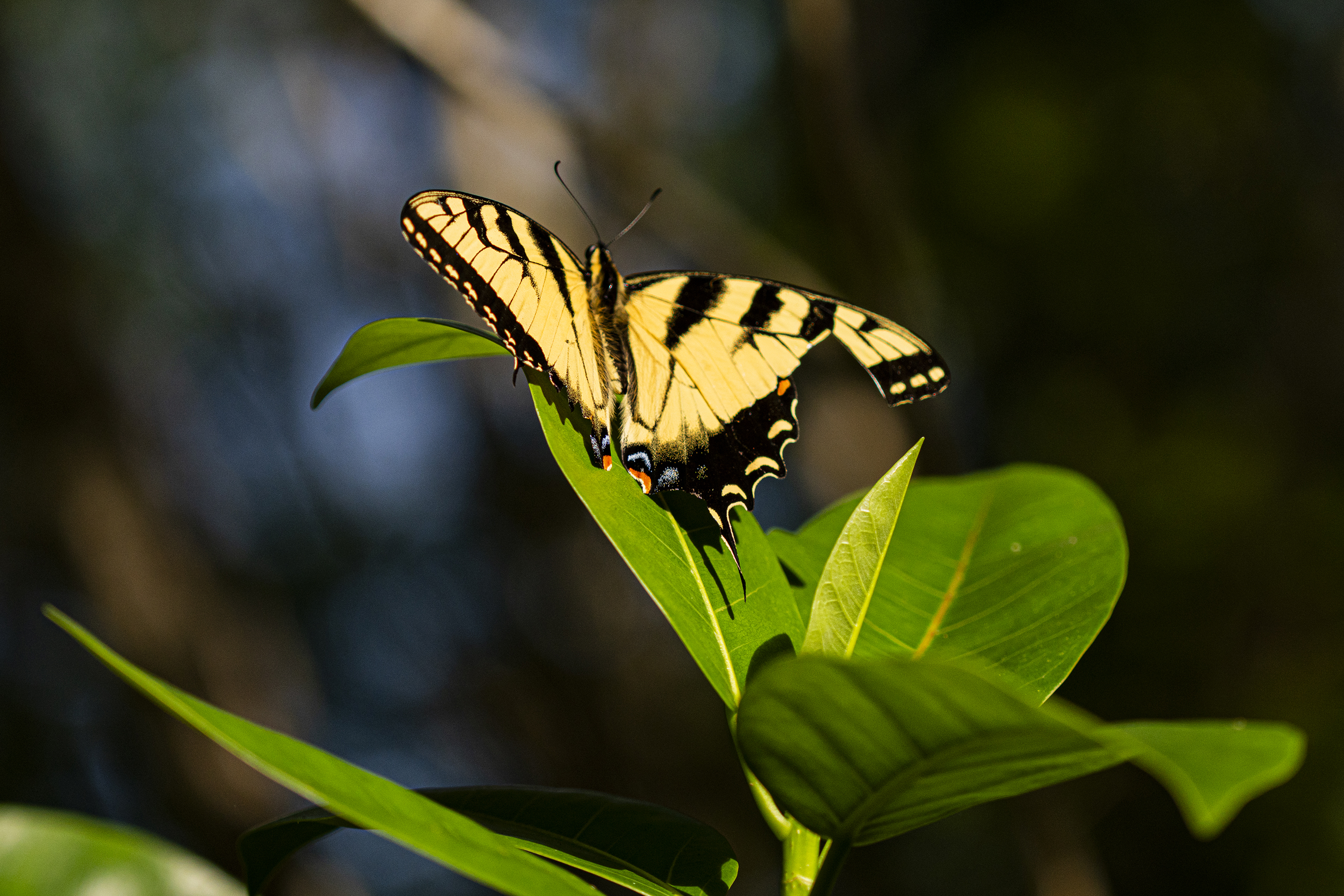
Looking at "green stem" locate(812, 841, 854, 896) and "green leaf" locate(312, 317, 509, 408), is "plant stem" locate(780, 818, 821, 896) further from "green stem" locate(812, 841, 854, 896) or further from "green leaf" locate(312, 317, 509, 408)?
"green leaf" locate(312, 317, 509, 408)

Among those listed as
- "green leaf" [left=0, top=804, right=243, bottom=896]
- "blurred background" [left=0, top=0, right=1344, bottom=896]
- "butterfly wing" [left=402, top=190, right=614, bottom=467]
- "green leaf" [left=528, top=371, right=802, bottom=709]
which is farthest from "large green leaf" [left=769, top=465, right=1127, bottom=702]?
"blurred background" [left=0, top=0, right=1344, bottom=896]

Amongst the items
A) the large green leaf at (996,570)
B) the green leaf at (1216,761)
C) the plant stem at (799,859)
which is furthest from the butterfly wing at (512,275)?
the green leaf at (1216,761)

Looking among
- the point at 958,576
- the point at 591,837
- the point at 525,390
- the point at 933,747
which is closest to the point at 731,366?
the point at 958,576

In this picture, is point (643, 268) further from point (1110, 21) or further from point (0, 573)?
point (0, 573)

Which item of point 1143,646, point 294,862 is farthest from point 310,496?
point 1143,646

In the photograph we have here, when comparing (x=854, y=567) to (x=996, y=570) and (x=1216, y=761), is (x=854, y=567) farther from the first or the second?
(x=1216, y=761)

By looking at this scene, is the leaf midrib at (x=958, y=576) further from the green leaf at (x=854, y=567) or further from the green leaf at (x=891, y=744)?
the green leaf at (x=891, y=744)
